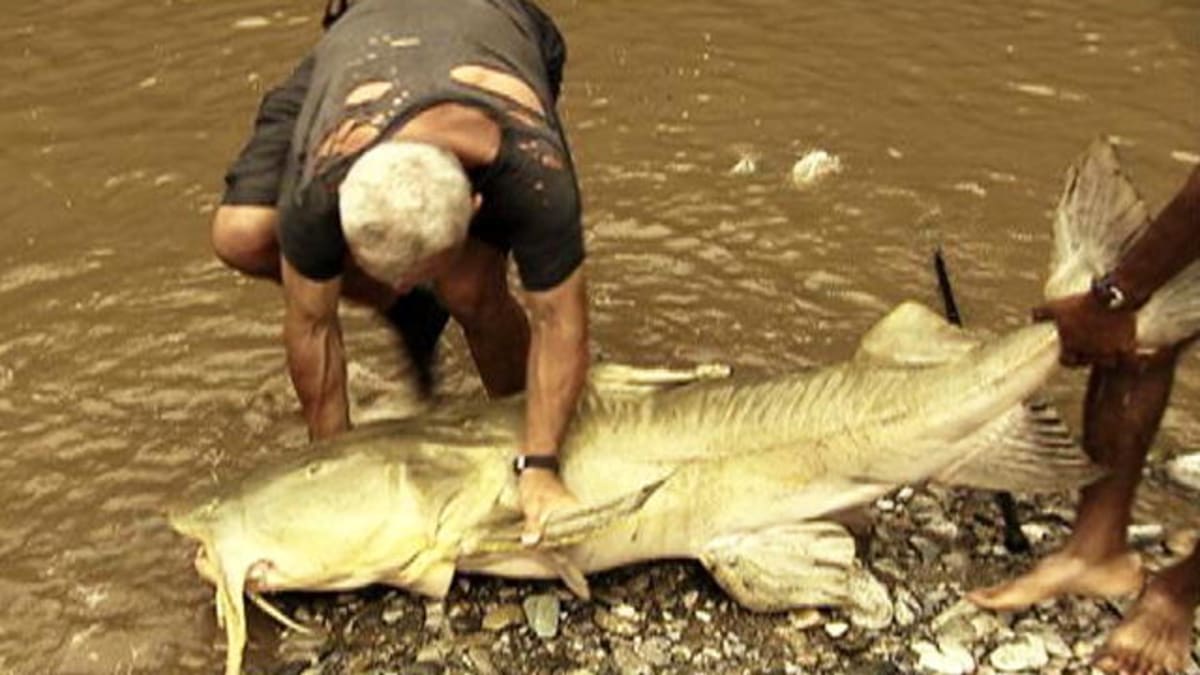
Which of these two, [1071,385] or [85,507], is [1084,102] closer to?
[1071,385]

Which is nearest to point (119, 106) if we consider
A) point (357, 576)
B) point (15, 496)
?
point (15, 496)

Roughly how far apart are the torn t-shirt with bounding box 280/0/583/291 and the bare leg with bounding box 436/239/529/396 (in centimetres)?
11

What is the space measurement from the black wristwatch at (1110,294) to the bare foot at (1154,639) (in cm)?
69

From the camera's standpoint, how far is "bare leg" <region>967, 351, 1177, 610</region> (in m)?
3.34

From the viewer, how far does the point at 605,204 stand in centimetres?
536

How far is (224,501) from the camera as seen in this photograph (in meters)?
3.33

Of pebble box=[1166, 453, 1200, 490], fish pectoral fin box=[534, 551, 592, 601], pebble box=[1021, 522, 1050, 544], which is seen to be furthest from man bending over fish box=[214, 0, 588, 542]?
pebble box=[1166, 453, 1200, 490]

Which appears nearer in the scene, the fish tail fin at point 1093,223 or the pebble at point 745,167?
the fish tail fin at point 1093,223

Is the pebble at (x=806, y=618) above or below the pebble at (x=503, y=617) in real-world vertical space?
above

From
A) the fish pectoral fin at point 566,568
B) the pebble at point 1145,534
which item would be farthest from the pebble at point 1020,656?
the fish pectoral fin at point 566,568

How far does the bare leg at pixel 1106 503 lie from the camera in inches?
131

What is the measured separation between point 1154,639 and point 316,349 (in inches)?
82.1

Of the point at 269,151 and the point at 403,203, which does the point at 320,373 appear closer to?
the point at 269,151

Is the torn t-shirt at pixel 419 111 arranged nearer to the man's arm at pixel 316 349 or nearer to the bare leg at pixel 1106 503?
the man's arm at pixel 316 349
